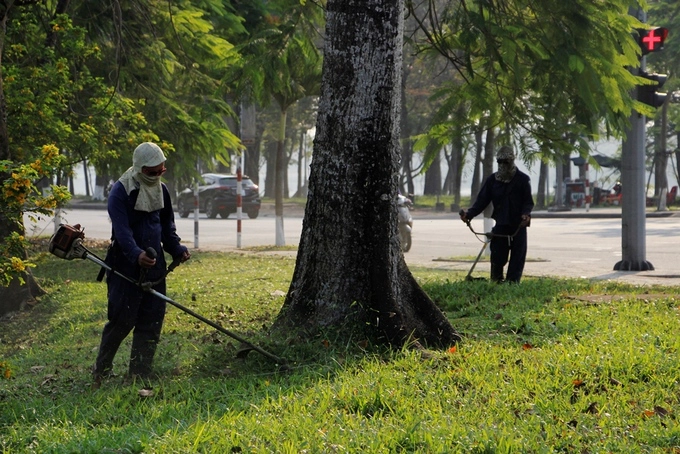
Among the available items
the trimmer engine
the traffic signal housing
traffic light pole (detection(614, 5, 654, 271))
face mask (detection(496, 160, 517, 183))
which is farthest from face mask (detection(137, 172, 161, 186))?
traffic light pole (detection(614, 5, 654, 271))

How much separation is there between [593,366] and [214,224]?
25.3m

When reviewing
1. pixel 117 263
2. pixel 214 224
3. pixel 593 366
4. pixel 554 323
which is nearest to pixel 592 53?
pixel 554 323

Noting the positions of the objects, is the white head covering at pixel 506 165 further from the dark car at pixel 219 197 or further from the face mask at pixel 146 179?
the dark car at pixel 219 197

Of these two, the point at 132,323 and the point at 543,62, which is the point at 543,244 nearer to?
the point at 543,62

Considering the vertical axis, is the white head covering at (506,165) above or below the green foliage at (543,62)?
below

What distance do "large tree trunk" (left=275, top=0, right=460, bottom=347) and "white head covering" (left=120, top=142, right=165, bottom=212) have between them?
4.02 ft

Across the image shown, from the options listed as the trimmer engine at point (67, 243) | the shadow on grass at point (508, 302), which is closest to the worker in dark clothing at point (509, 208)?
the shadow on grass at point (508, 302)

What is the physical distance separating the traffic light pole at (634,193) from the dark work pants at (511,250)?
12.3 ft

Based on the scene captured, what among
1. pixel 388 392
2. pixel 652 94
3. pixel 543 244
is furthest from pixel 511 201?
pixel 543 244

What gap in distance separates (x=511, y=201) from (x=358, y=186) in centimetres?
407

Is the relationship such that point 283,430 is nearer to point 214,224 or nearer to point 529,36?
point 529,36

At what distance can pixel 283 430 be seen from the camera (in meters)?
4.97

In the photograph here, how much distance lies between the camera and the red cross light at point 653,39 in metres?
13.3

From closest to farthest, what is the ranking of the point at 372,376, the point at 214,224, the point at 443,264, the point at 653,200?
the point at 372,376
the point at 443,264
the point at 214,224
the point at 653,200
